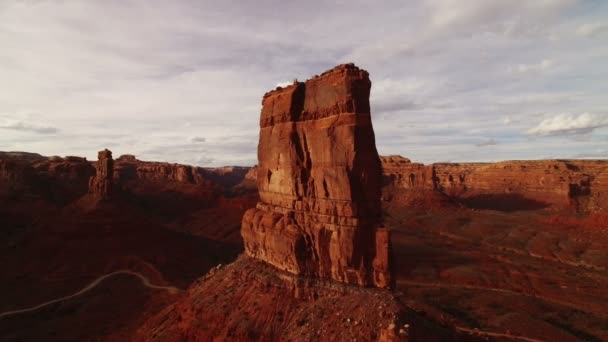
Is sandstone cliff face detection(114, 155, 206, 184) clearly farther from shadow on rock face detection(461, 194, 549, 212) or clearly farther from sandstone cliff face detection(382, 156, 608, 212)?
shadow on rock face detection(461, 194, 549, 212)

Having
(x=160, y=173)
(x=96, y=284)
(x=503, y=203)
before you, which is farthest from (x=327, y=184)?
(x=503, y=203)

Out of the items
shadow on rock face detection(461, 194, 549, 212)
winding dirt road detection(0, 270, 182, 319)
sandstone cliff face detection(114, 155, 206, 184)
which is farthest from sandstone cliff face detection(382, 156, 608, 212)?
winding dirt road detection(0, 270, 182, 319)

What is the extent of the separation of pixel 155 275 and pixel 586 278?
235ft

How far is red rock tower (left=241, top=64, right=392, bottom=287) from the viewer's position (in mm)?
25156

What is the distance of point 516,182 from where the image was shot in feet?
511

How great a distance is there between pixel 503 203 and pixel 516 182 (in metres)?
14.1

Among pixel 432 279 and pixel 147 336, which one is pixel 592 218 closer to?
pixel 432 279

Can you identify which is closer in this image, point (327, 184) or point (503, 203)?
point (327, 184)

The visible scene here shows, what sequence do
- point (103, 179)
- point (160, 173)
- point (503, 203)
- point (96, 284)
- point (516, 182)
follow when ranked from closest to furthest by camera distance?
1. point (96, 284)
2. point (103, 179)
3. point (503, 203)
4. point (160, 173)
5. point (516, 182)

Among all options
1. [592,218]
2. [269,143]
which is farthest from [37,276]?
[592,218]

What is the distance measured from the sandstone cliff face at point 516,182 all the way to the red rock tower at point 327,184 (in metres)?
127

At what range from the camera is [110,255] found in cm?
6291

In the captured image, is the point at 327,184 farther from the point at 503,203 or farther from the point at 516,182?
the point at 516,182

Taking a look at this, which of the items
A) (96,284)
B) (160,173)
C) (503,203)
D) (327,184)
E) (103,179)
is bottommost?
(96,284)
